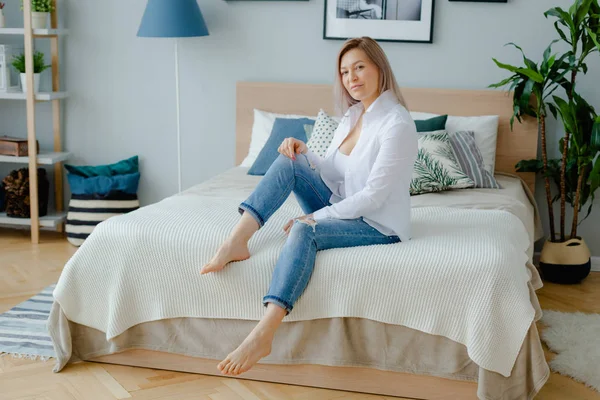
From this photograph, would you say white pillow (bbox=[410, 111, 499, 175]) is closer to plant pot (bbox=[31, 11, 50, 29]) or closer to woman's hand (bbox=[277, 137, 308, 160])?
woman's hand (bbox=[277, 137, 308, 160])

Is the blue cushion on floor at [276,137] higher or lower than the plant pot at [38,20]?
lower

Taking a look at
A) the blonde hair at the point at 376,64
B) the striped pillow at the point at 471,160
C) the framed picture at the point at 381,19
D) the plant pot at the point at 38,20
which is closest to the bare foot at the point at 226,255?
the blonde hair at the point at 376,64

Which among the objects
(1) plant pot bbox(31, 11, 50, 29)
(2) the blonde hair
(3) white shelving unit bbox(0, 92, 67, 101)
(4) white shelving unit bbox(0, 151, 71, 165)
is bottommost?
(4) white shelving unit bbox(0, 151, 71, 165)

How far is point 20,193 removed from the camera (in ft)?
14.6

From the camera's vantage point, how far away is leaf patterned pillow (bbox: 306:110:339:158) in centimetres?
368

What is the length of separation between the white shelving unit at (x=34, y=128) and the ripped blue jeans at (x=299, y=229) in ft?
6.93

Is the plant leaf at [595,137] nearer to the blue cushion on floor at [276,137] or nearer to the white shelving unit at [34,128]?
the blue cushion on floor at [276,137]

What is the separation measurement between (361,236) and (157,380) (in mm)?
842

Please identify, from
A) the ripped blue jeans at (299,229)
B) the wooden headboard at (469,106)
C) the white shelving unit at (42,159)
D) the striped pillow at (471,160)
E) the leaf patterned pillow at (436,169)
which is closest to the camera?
the ripped blue jeans at (299,229)

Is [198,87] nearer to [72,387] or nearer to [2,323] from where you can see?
[2,323]

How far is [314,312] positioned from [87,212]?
226 centimetres

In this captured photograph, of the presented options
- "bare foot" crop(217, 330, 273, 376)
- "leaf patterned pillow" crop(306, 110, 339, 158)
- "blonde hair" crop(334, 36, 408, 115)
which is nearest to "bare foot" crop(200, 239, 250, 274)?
"bare foot" crop(217, 330, 273, 376)

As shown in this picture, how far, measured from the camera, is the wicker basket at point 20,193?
446cm

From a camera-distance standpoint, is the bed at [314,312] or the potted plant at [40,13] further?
the potted plant at [40,13]
